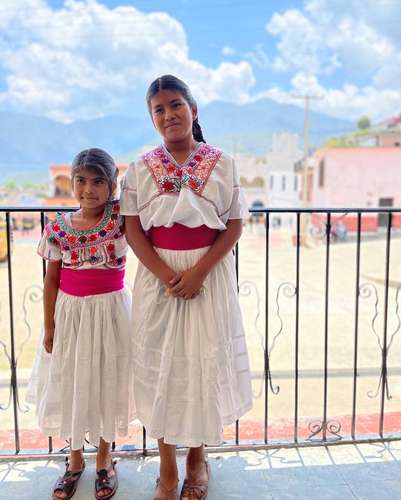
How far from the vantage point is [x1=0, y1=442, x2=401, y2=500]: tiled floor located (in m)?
1.49

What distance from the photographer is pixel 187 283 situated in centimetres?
129

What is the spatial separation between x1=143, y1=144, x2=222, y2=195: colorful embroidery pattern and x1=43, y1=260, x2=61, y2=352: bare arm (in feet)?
1.29

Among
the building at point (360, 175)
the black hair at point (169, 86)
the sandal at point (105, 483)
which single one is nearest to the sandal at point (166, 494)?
the sandal at point (105, 483)

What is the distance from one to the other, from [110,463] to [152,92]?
46.6 inches

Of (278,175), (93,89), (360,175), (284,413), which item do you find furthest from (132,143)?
(284,413)

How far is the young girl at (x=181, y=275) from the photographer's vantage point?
52.2 inches

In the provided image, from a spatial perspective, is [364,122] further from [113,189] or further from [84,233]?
[84,233]

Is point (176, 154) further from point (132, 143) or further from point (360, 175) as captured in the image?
point (132, 143)

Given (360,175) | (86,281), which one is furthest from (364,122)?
(86,281)

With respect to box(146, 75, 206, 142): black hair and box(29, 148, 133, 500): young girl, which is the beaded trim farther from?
box(146, 75, 206, 142): black hair

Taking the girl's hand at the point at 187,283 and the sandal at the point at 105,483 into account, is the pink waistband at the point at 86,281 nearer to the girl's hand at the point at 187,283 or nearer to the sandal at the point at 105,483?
the girl's hand at the point at 187,283

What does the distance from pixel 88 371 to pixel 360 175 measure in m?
22.8

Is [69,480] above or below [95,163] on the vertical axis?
below

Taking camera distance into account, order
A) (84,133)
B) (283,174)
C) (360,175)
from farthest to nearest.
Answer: (84,133) → (283,174) → (360,175)
